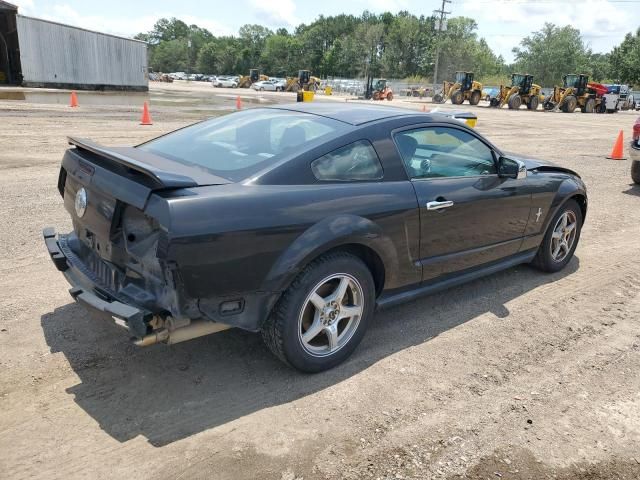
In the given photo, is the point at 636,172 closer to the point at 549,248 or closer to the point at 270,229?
the point at 549,248

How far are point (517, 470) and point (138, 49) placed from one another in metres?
39.5

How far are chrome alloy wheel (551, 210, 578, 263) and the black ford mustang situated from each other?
910mm

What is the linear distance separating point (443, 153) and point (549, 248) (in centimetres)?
168

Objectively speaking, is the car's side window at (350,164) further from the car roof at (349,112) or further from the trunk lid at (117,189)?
the trunk lid at (117,189)

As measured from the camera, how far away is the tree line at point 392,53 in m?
84.2

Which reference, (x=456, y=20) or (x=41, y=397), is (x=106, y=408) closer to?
(x=41, y=397)

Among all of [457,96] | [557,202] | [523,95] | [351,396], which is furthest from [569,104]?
[351,396]

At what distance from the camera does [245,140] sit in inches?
139

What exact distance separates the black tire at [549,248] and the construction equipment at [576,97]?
37.4 meters

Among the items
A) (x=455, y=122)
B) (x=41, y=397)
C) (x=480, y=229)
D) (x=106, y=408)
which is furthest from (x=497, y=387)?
(x=41, y=397)

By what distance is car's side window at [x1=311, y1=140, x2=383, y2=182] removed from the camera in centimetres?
321

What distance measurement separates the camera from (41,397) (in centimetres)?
290

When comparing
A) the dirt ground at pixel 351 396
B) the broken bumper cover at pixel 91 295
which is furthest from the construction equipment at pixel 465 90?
the broken bumper cover at pixel 91 295

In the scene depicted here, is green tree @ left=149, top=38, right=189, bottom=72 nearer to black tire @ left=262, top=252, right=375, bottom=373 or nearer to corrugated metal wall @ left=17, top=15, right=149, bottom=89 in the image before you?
corrugated metal wall @ left=17, top=15, right=149, bottom=89
